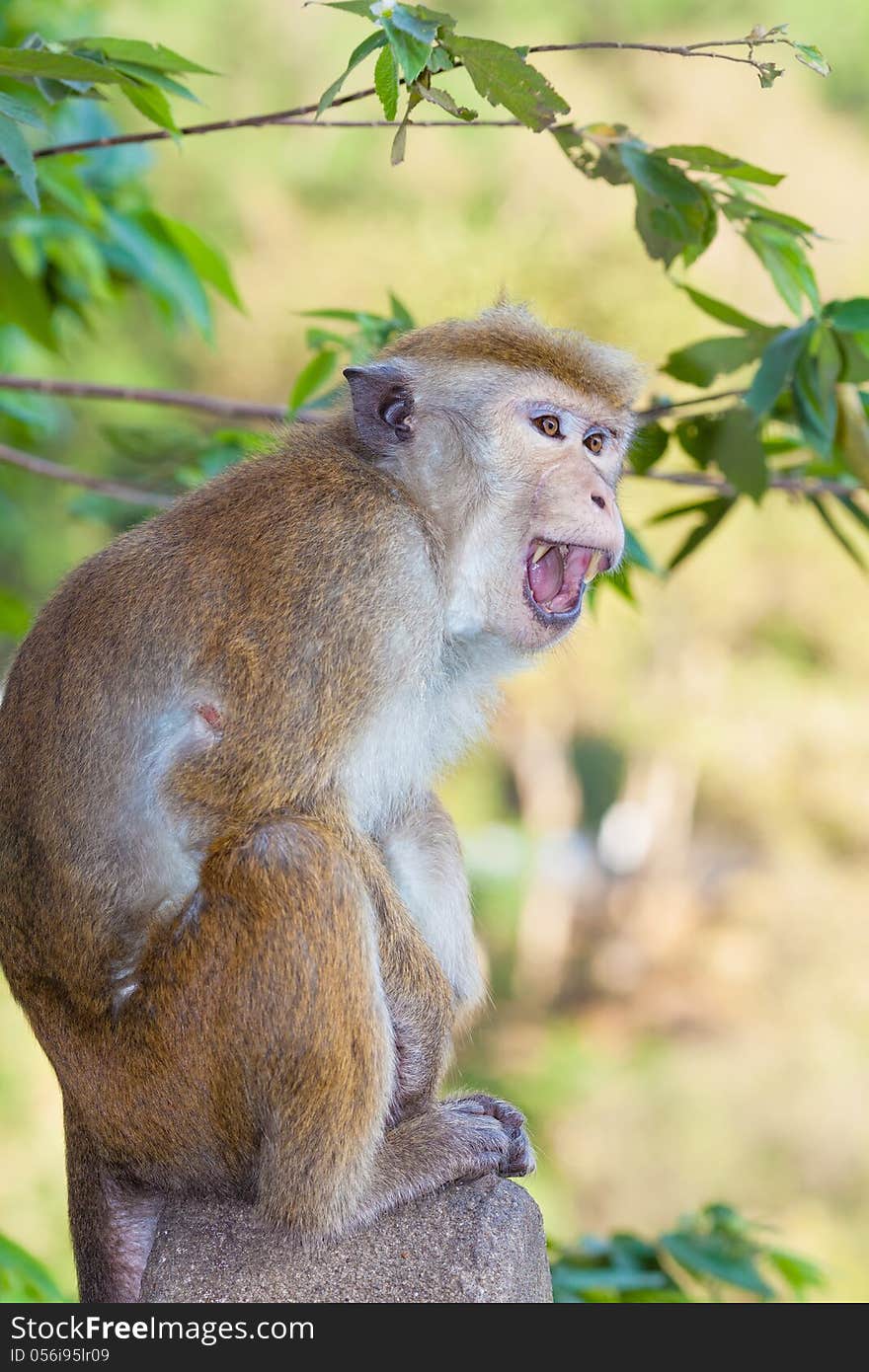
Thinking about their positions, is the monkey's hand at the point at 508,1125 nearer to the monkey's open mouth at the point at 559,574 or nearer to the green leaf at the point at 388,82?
the monkey's open mouth at the point at 559,574

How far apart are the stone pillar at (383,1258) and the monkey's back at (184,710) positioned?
476 mm

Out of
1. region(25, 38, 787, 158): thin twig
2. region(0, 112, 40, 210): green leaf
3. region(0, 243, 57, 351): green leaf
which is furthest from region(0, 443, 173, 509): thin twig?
region(0, 112, 40, 210): green leaf

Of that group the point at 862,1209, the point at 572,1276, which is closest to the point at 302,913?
the point at 572,1276

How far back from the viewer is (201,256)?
170 inches

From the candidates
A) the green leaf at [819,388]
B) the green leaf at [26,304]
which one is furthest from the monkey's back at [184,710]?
the green leaf at [26,304]

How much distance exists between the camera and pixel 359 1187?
266 cm

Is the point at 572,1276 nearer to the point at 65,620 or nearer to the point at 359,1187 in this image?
the point at 359,1187

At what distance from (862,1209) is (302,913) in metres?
11.4

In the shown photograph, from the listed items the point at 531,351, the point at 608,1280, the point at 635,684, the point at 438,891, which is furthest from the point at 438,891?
the point at 635,684

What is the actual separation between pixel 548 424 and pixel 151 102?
95 centimetres

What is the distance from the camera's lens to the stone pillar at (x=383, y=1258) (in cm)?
254

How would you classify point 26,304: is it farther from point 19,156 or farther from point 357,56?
point 357,56

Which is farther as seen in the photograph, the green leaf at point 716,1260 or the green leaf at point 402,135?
the green leaf at point 716,1260

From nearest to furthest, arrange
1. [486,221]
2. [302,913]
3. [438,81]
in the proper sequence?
[302,913]
[438,81]
[486,221]
